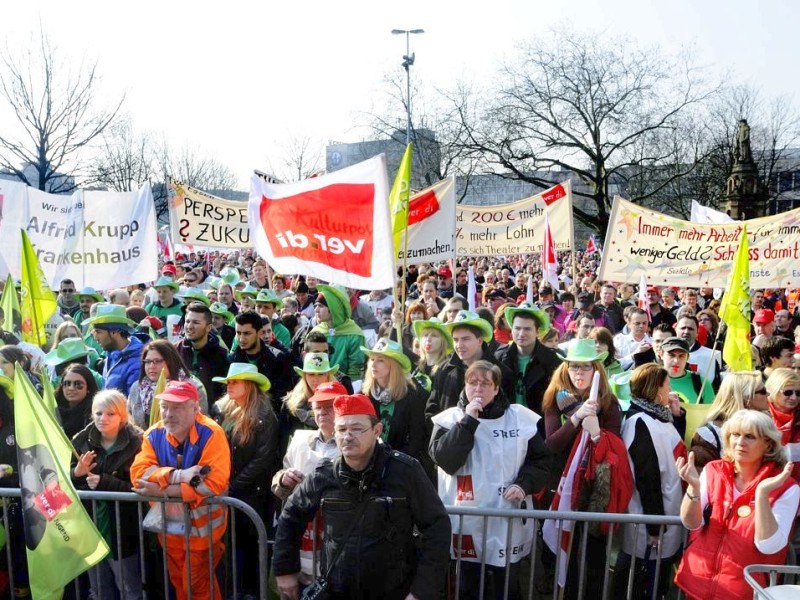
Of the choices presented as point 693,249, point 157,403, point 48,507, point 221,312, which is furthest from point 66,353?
point 693,249

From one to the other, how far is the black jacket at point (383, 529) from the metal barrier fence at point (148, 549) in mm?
582

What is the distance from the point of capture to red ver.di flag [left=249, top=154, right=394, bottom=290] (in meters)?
5.30

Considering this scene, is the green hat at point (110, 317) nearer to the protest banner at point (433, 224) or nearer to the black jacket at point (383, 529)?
the protest banner at point (433, 224)

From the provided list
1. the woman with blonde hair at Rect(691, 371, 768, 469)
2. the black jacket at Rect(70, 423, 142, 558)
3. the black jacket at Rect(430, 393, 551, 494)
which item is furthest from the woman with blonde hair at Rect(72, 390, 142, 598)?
the woman with blonde hair at Rect(691, 371, 768, 469)

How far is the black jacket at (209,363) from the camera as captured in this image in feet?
20.0

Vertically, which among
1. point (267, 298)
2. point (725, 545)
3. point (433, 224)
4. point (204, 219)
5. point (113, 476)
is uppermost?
point (204, 219)

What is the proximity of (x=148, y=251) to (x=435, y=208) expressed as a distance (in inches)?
137

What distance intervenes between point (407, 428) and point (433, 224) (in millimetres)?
4498

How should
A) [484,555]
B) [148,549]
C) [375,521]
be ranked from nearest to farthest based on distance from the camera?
[375,521]
[484,555]
[148,549]

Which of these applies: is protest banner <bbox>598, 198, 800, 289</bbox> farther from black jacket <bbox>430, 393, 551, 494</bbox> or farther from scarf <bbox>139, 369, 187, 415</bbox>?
scarf <bbox>139, 369, 187, 415</bbox>

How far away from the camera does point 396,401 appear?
4.86 metres

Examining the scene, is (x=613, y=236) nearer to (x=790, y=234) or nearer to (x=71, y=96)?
(x=790, y=234)

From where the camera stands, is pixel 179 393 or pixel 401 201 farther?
pixel 401 201

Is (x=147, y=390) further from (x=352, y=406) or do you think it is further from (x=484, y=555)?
(x=484, y=555)
